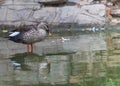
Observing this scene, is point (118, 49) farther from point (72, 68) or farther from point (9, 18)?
point (9, 18)

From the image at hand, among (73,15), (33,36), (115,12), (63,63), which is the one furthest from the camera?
(115,12)

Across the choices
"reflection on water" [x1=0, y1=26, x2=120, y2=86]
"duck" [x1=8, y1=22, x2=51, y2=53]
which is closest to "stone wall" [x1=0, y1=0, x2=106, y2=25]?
"reflection on water" [x1=0, y1=26, x2=120, y2=86]

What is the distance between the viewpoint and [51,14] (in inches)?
624

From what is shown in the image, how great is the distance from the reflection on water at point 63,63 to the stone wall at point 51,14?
3.10 meters

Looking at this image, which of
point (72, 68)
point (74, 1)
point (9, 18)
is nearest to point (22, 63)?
point (72, 68)

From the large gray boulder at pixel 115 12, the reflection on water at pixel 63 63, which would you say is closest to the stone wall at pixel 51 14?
the large gray boulder at pixel 115 12

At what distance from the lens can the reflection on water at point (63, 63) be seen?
278 inches

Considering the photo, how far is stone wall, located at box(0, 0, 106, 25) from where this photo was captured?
1570 cm

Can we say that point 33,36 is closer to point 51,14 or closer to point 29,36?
point 29,36

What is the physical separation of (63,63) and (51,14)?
7.40 metres

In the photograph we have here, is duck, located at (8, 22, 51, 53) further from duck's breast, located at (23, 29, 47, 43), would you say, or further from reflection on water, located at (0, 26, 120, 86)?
reflection on water, located at (0, 26, 120, 86)

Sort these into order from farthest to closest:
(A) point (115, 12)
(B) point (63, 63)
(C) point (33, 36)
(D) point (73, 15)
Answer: (A) point (115, 12) < (D) point (73, 15) < (C) point (33, 36) < (B) point (63, 63)

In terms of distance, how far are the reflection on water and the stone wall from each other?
3103 mm

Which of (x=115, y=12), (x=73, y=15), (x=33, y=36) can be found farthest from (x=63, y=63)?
(x=115, y=12)
